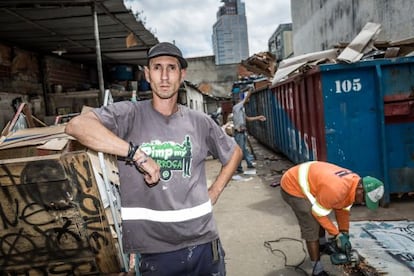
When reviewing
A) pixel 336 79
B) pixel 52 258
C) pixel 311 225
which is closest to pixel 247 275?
pixel 311 225

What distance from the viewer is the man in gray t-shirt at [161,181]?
167 cm

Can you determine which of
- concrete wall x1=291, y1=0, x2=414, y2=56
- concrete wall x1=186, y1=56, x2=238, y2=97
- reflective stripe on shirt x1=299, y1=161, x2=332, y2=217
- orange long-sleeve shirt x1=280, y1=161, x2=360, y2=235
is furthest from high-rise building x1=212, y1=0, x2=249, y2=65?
orange long-sleeve shirt x1=280, y1=161, x2=360, y2=235

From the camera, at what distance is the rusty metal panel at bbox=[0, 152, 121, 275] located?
86.1 inches

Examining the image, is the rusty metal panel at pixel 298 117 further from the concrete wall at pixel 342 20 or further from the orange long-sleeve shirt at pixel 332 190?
the concrete wall at pixel 342 20

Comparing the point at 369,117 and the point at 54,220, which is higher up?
the point at 369,117

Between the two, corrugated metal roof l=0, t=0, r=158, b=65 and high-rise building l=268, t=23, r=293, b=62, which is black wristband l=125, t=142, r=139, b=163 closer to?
corrugated metal roof l=0, t=0, r=158, b=65

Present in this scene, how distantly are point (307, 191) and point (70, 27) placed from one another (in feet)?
21.7

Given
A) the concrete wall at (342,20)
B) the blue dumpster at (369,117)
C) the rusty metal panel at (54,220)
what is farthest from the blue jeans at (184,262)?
the concrete wall at (342,20)

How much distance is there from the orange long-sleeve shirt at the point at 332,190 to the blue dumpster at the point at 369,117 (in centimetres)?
172

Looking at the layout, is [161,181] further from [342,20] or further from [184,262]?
[342,20]

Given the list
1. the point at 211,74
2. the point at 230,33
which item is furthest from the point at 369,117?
the point at 230,33

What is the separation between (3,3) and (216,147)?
580 centimetres

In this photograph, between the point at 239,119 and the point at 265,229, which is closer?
the point at 265,229

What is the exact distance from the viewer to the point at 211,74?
29797 millimetres
